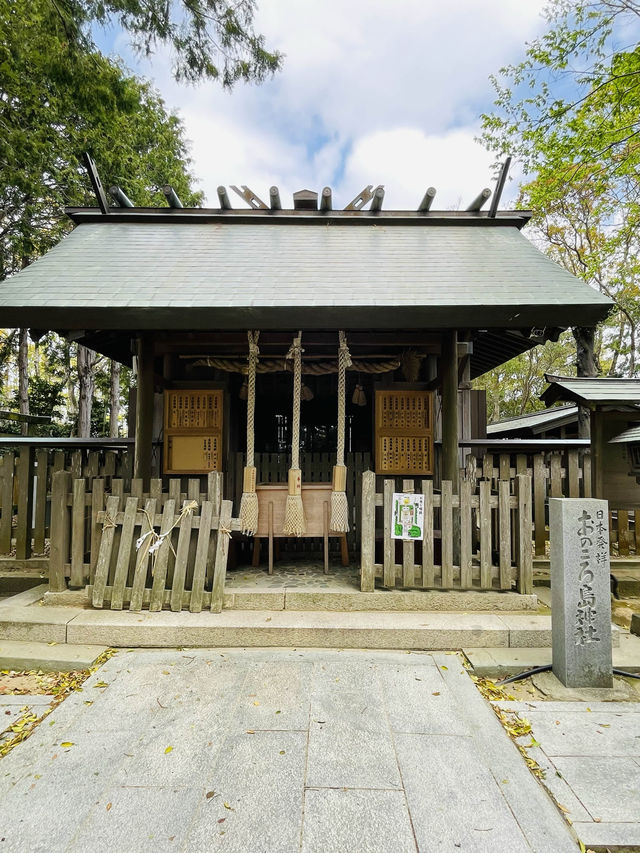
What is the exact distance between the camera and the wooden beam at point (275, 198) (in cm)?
600

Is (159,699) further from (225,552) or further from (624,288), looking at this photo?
(624,288)

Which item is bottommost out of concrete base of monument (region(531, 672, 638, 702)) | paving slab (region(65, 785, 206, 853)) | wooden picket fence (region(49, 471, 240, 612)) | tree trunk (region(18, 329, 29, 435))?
paving slab (region(65, 785, 206, 853))

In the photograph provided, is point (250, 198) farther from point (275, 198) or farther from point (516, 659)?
point (516, 659)

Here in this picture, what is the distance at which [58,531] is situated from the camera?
420 cm

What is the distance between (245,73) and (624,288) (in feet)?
53.7

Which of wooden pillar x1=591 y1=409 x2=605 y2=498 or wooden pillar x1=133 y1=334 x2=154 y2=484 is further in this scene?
wooden pillar x1=591 y1=409 x2=605 y2=498

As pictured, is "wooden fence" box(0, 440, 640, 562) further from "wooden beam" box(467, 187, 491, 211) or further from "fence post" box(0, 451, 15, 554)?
"wooden beam" box(467, 187, 491, 211)

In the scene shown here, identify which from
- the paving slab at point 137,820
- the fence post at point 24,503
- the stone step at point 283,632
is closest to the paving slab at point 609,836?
the stone step at point 283,632

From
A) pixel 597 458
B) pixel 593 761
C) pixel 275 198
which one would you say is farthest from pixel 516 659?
pixel 275 198

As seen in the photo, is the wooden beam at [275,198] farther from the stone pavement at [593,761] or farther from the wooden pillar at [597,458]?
the stone pavement at [593,761]

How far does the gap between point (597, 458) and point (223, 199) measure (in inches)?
262

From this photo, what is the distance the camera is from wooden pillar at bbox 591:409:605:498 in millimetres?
5875

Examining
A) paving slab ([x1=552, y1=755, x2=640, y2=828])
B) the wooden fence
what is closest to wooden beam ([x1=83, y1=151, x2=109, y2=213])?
the wooden fence

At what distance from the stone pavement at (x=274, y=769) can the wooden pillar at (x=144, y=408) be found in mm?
2219
